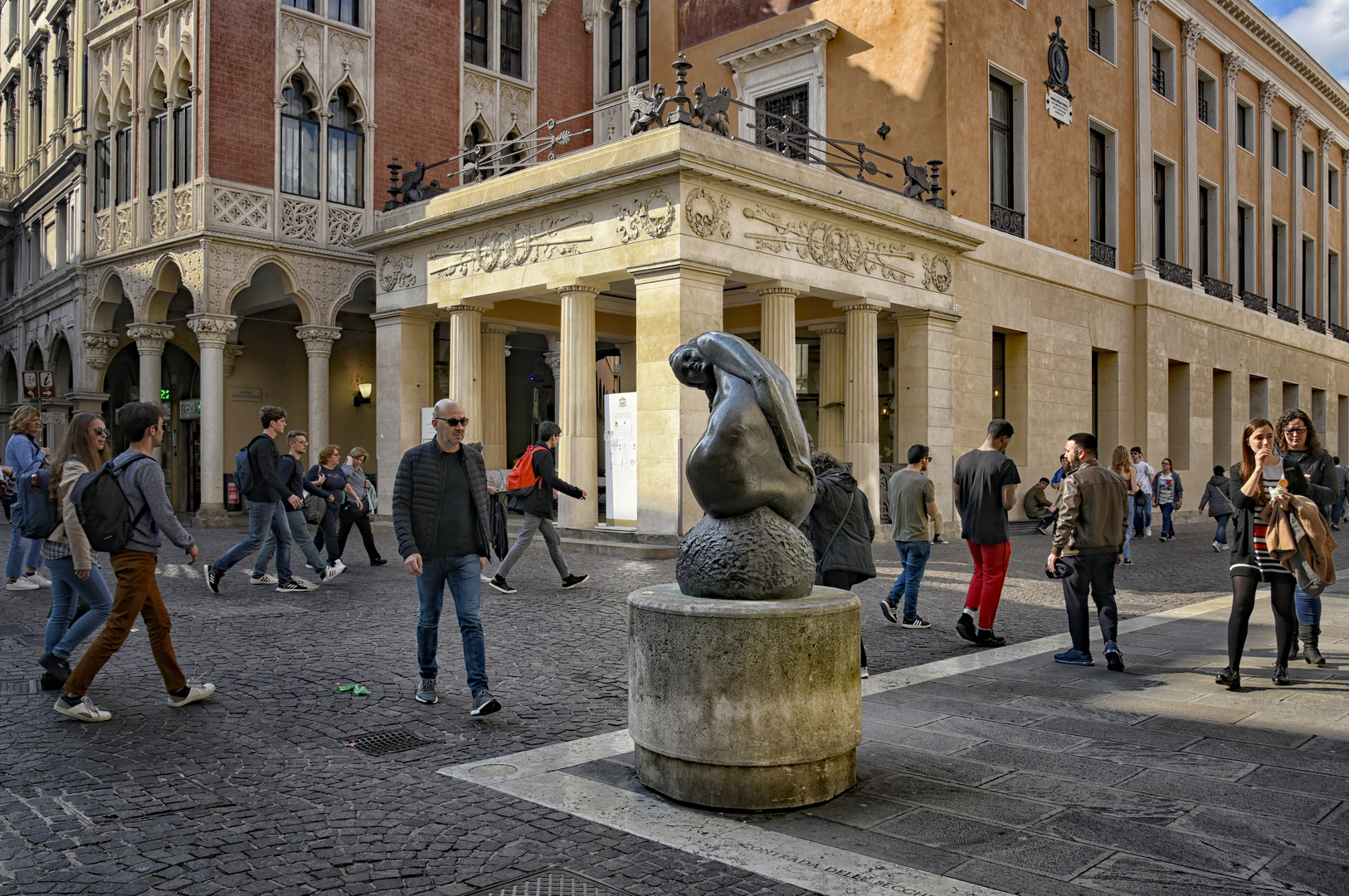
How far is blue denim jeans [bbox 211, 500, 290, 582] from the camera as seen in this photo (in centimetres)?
1098

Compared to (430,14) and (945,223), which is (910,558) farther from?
(430,14)

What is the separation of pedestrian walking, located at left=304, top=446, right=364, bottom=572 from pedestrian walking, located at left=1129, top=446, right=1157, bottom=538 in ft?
47.4

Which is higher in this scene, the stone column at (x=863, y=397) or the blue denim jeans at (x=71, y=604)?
the stone column at (x=863, y=397)

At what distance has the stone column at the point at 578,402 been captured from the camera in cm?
1617

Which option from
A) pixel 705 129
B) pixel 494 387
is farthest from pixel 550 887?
pixel 494 387

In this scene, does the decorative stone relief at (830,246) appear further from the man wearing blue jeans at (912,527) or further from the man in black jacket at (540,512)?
the man wearing blue jeans at (912,527)

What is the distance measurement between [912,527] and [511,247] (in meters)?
10.2

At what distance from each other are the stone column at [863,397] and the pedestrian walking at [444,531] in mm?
12178

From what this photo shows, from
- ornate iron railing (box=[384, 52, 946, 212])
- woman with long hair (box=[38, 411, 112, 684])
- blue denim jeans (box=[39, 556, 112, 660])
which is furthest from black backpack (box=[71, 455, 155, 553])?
ornate iron railing (box=[384, 52, 946, 212])

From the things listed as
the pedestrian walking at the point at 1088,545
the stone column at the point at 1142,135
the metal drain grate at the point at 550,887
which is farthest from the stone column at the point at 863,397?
the metal drain grate at the point at 550,887

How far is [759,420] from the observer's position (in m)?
4.75

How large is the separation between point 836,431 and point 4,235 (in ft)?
94.5

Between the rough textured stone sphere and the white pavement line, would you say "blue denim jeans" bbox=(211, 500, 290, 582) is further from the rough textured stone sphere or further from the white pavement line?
the rough textured stone sphere

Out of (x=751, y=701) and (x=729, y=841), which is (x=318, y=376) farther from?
(x=729, y=841)
